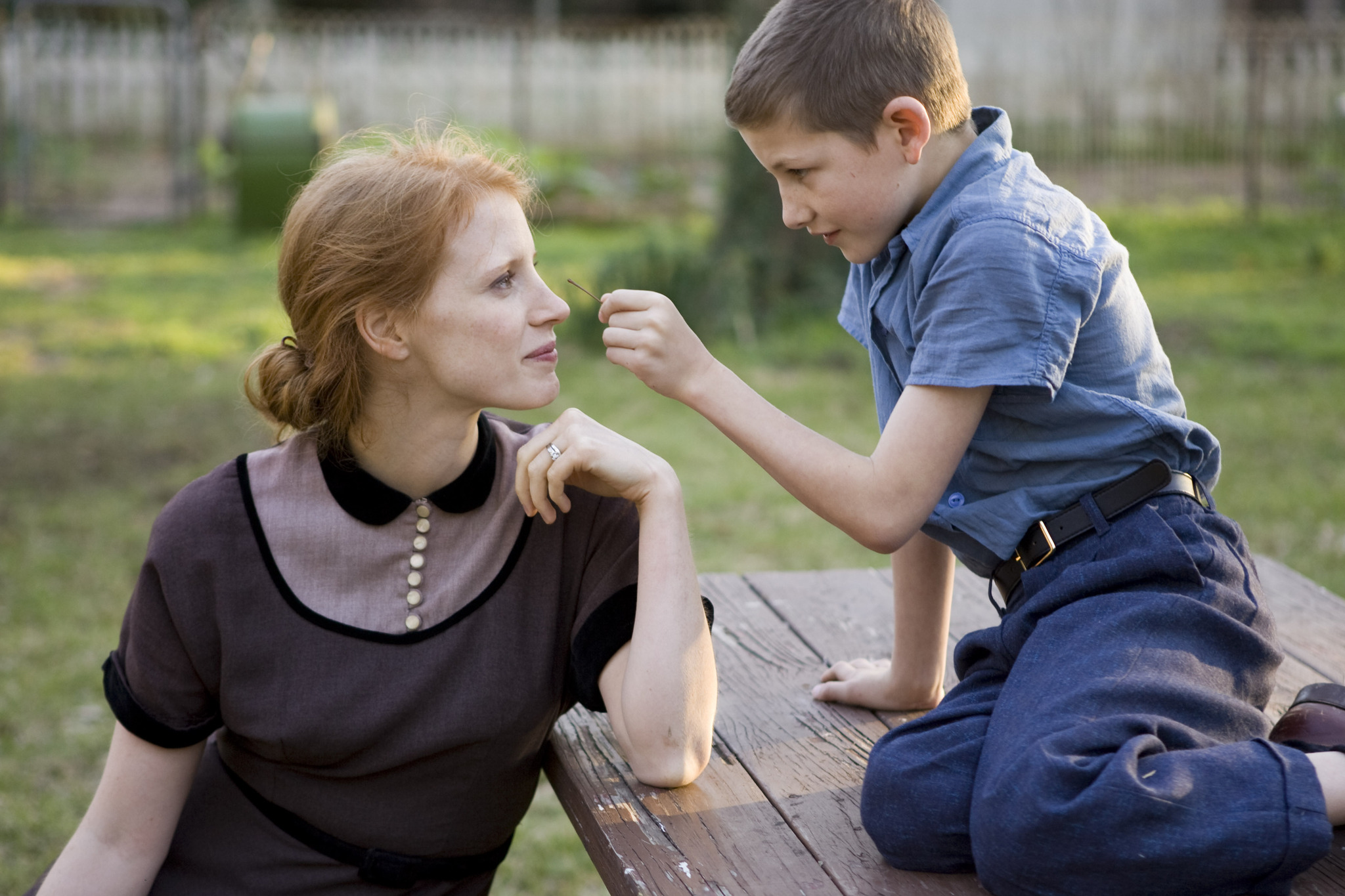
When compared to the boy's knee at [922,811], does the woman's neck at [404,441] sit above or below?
above

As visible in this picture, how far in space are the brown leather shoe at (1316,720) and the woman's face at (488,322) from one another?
1147 millimetres

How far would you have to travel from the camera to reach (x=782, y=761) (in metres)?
2.02

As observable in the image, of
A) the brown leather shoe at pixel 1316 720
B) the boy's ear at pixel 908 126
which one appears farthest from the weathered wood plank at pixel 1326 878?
the boy's ear at pixel 908 126

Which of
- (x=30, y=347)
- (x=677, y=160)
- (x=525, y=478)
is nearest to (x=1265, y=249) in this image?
(x=677, y=160)

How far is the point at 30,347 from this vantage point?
7070 mm

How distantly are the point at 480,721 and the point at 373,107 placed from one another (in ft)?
39.8

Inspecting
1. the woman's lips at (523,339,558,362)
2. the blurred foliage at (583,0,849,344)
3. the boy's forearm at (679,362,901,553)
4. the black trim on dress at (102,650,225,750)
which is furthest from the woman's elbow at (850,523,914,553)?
the blurred foliage at (583,0,849,344)

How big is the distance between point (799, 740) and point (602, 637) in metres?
0.40

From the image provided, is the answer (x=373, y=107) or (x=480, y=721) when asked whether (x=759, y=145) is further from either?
(x=373, y=107)

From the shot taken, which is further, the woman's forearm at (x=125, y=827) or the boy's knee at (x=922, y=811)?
the woman's forearm at (x=125, y=827)

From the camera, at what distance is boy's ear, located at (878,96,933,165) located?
1877mm

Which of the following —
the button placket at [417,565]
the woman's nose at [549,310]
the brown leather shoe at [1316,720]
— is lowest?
the brown leather shoe at [1316,720]

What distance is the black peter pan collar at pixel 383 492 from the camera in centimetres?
194

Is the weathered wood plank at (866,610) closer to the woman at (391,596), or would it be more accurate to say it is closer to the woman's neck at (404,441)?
the woman at (391,596)
